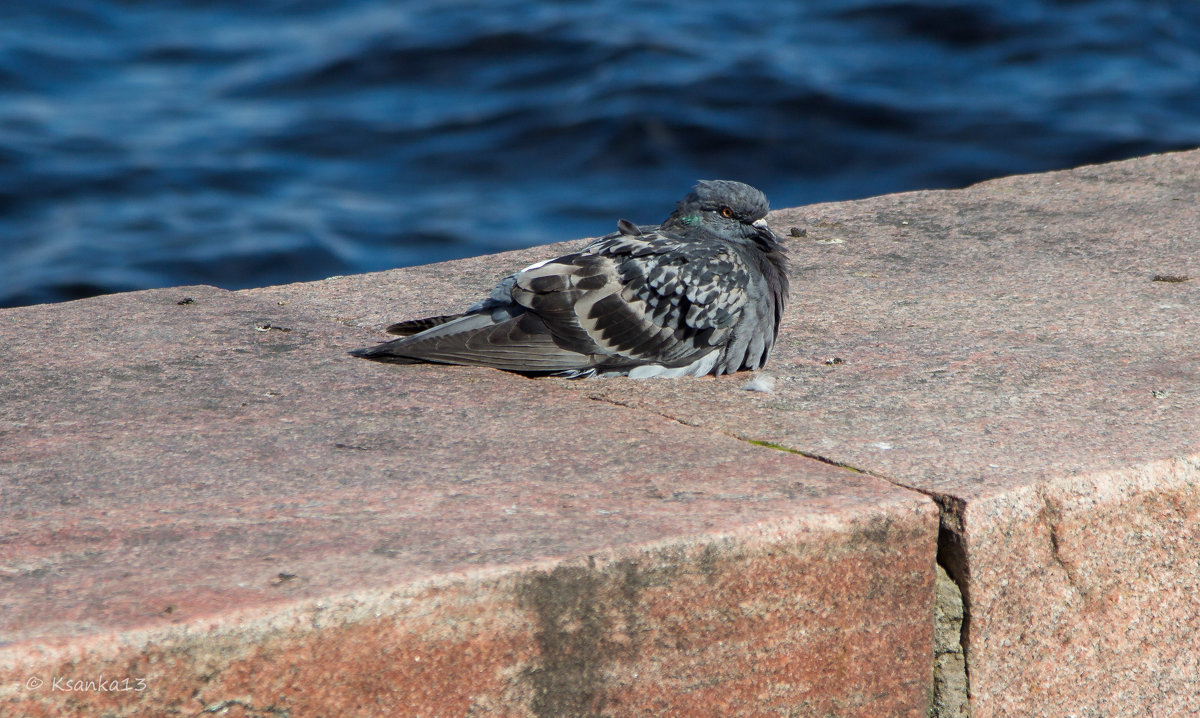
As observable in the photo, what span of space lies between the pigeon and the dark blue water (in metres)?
5.89

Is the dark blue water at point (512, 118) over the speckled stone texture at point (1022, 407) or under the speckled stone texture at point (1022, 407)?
over

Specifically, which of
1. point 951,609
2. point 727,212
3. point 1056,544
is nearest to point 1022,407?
point 1056,544

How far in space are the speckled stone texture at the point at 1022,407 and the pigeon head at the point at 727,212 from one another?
0.35m

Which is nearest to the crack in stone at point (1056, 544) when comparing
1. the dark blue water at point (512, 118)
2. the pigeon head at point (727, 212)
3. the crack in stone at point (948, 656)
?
the crack in stone at point (948, 656)

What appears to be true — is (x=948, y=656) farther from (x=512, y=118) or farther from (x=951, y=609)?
(x=512, y=118)

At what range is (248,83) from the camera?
42.8ft

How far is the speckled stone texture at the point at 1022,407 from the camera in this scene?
2738mm

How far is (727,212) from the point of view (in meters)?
4.02

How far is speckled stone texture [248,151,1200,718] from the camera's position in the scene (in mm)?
2738

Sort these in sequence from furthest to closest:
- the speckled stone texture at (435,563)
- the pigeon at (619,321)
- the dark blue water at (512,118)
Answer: the dark blue water at (512,118) → the pigeon at (619,321) → the speckled stone texture at (435,563)

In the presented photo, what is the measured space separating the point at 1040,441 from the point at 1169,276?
1725mm

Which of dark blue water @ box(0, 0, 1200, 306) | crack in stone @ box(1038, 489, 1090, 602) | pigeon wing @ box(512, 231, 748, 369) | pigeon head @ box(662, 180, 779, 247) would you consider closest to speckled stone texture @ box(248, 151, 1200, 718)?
crack in stone @ box(1038, 489, 1090, 602)

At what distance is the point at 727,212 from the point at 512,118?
8.15 m

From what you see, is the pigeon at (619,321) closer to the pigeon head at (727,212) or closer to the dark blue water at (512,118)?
the pigeon head at (727,212)
